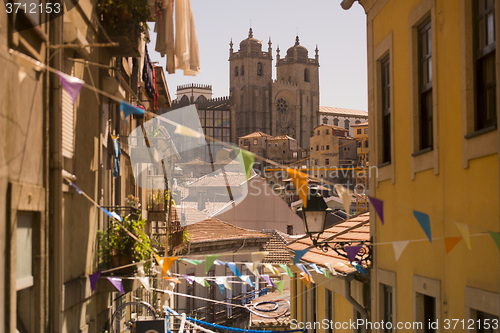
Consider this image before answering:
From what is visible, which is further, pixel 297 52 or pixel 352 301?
pixel 297 52

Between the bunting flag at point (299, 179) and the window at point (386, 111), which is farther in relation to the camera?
the window at point (386, 111)

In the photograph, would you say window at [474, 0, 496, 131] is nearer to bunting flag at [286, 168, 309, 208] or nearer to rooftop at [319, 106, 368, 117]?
bunting flag at [286, 168, 309, 208]

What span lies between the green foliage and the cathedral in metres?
132

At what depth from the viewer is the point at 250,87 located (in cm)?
14800

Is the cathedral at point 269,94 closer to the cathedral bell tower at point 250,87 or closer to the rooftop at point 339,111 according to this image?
the cathedral bell tower at point 250,87

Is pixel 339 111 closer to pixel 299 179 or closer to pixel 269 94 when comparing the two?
pixel 269 94

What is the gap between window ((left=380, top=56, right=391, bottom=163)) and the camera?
404 inches

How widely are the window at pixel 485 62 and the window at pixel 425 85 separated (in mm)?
1517

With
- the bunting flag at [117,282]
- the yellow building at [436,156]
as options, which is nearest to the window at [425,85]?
the yellow building at [436,156]

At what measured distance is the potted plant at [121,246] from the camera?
10.2 m

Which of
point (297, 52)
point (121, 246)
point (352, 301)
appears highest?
point (297, 52)

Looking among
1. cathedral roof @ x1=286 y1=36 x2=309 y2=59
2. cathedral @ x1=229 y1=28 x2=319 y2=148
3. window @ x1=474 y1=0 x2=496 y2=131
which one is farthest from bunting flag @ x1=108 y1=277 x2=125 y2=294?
cathedral roof @ x1=286 y1=36 x2=309 y2=59

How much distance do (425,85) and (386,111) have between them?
191cm

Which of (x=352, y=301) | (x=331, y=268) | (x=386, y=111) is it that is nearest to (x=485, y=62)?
(x=386, y=111)
